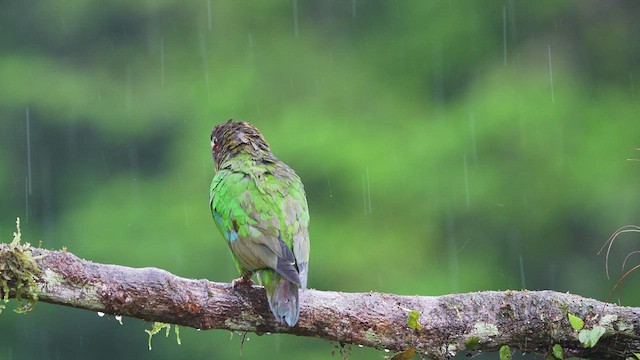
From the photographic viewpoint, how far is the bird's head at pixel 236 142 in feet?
15.7

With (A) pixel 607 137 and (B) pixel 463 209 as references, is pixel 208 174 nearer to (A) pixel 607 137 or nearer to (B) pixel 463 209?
(B) pixel 463 209

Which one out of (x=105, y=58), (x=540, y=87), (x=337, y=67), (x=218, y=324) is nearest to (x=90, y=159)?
(x=105, y=58)

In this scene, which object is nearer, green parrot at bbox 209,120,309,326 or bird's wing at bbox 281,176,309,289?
green parrot at bbox 209,120,309,326

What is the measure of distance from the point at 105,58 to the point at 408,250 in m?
4.12

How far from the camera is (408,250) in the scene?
9672 mm

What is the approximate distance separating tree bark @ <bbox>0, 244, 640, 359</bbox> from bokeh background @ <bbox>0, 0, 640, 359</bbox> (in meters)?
5.25

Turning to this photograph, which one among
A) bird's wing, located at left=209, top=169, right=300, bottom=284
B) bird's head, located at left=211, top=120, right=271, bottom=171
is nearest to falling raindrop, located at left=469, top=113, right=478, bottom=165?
bird's head, located at left=211, top=120, right=271, bottom=171

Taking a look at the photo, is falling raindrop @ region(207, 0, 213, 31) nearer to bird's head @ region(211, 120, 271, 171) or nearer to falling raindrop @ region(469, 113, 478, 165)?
falling raindrop @ region(469, 113, 478, 165)

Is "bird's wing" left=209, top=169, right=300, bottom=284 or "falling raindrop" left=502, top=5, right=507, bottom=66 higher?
"falling raindrop" left=502, top=5, right=507, bottom=66

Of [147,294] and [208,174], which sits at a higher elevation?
[208,174]

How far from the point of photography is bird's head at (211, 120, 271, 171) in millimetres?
4773

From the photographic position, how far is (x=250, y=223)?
4.14 m

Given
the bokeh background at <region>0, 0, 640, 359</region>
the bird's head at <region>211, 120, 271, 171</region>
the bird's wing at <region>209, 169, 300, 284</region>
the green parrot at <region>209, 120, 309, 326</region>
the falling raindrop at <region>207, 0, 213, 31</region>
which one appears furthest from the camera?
the falling raindrop at <region>207, 0, 213, 31</region>

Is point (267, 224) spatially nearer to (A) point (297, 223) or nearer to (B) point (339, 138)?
(A) point (297, 223)
